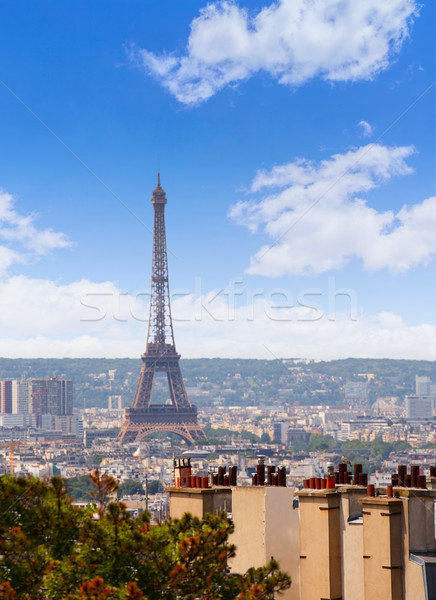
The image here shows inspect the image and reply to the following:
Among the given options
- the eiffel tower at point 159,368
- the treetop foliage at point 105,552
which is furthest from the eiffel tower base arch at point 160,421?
the treetop foliage at point 105,552

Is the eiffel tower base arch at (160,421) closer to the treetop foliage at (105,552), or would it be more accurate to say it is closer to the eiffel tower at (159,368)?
the eiffel tower at (159,368)

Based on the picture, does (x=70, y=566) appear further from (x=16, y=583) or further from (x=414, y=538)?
(x=414, y=538)

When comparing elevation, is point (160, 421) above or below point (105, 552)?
below

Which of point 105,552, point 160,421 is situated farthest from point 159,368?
point 105,552

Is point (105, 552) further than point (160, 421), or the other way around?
point (160, 421)

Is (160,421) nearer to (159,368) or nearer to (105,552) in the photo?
(159,368)

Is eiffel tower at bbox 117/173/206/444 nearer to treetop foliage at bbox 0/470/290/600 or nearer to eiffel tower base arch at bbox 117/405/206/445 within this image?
eiffel tower base arch at bbox 117/405/206/445

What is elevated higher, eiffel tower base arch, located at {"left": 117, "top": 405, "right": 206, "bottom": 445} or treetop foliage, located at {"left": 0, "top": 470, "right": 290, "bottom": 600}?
treetop foliage, located at {"left": 0, "top": 470, "right": 290, "bottom": 600}

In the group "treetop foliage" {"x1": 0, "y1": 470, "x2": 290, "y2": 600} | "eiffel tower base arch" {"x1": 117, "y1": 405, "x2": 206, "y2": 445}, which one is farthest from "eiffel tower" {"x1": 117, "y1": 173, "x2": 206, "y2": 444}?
"treetop foliage" {"x1": 0, "y1": 470, "x2": 290, "y2": 600}
